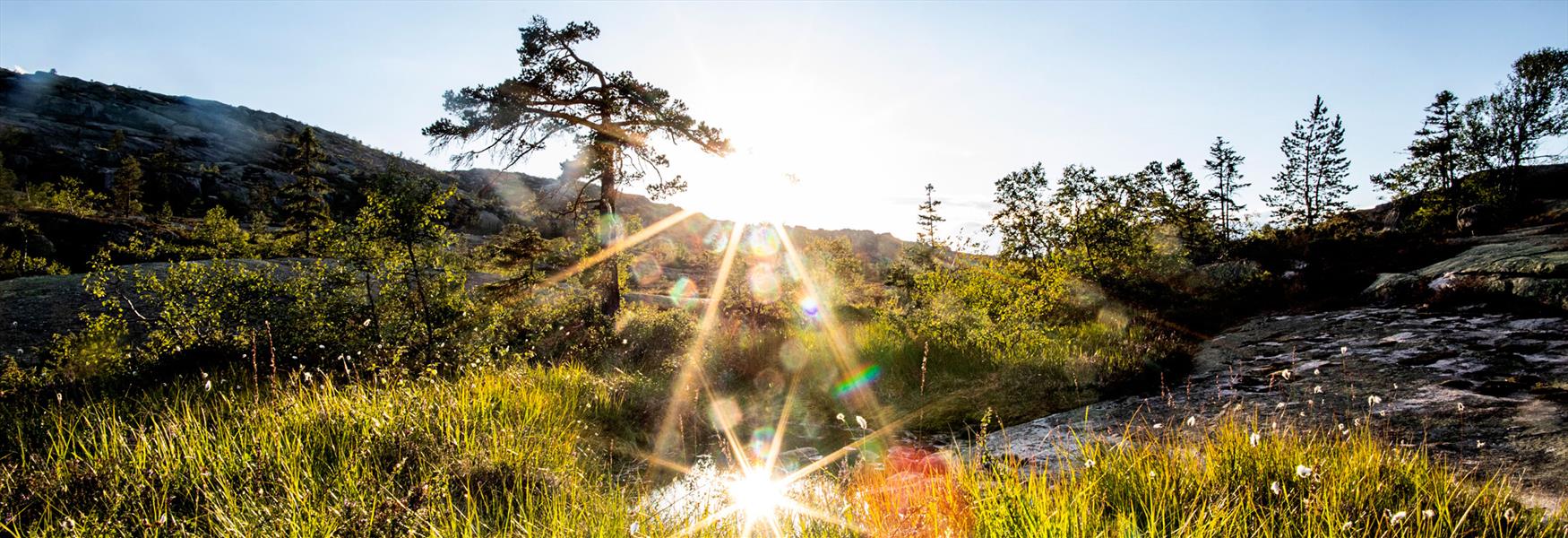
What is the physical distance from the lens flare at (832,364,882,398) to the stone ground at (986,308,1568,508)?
2759 mm

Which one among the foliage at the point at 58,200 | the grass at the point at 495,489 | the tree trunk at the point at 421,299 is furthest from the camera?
the foliage at the point at 58,200

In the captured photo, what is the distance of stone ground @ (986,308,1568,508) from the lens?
15.4 feet

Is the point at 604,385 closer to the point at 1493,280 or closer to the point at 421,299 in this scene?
the point at 421,299

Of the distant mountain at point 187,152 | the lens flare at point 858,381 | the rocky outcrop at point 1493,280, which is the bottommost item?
the lens flare at point 858,381

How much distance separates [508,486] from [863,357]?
7.16 meters

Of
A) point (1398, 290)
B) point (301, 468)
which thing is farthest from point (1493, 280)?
point (301, 468)

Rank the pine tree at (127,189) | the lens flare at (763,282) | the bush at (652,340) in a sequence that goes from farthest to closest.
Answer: the pine tree at (127,189) → the lens flare at (763,282) → the bush at (652,340)

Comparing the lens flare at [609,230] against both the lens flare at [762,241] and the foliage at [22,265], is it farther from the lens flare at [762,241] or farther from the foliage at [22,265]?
the foliage at [22,265]

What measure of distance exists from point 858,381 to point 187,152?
8604 cm

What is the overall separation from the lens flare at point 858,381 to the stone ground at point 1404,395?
9.05 feet

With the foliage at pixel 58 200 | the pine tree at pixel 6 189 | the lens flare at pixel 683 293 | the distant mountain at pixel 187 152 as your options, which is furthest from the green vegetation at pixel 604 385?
the pine tree at pixel 6 189

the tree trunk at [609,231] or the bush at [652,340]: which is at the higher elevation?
the tree trunk at [609,231]

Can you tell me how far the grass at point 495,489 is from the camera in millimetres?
2758

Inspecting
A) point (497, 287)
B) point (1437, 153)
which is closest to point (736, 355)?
point (497, 287)
